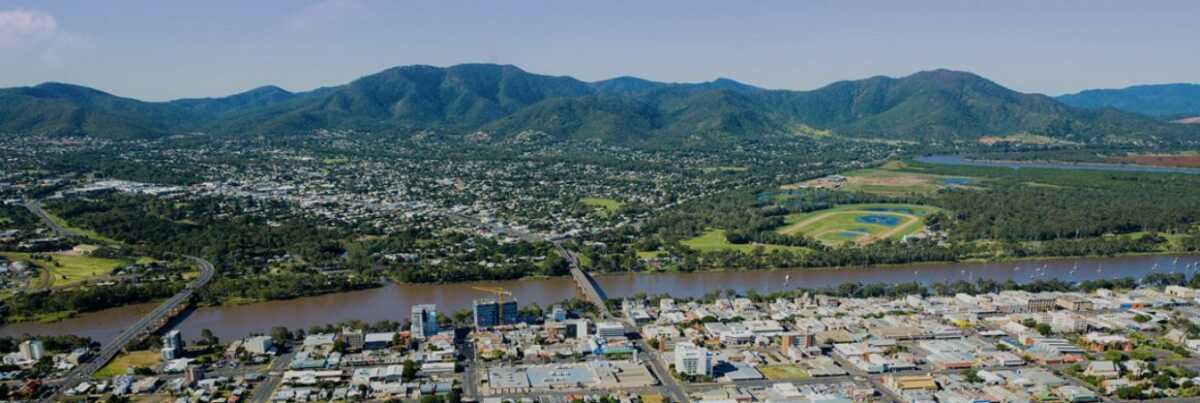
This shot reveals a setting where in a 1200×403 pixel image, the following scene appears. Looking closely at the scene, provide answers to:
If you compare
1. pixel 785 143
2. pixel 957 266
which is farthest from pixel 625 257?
pixel 785 143

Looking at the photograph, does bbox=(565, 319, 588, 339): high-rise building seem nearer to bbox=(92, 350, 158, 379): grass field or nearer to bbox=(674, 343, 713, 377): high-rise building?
bbox=(674, 343, 713, 377): high-rise building

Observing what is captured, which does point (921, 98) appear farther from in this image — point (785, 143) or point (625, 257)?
point (625, 257)

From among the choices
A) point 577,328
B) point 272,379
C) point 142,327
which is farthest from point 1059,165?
point 142,327

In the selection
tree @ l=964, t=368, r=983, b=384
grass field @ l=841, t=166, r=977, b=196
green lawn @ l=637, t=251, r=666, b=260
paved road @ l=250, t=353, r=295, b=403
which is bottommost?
tree @ l=964, t=368, r=983, b=384

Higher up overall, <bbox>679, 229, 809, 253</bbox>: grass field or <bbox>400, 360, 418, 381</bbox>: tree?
<bbox>679, 229, 809, 253</bbox>: grass field

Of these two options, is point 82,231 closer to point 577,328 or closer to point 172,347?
point 172,347

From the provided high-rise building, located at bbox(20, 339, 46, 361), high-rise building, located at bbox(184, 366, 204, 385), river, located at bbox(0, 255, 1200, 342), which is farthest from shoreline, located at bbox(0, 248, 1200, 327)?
high-rise building, located at bbox(184, 366, 204, 385)

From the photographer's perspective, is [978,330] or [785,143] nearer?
Answer: [978,330]
